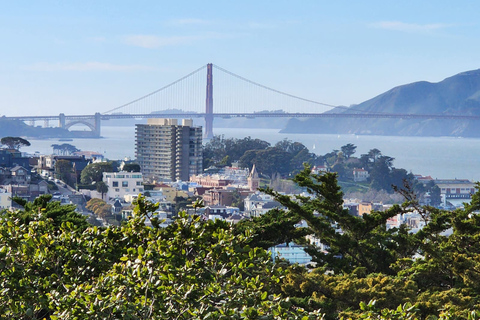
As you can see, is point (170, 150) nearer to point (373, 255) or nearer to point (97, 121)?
point (97, 121)

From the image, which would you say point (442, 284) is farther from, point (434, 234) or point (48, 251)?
point (48, 251)

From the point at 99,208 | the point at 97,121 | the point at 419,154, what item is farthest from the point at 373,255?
the point at 419,154

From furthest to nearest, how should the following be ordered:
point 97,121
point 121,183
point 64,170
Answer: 1. point 97,121
2. point 64,170
3. point 121,183

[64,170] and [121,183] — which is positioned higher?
[64,170]

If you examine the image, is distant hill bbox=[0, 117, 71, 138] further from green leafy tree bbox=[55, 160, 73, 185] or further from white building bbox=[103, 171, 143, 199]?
white building bbox=[103, 171, 143, 199]

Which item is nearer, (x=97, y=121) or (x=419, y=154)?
(x=97, y=121)
